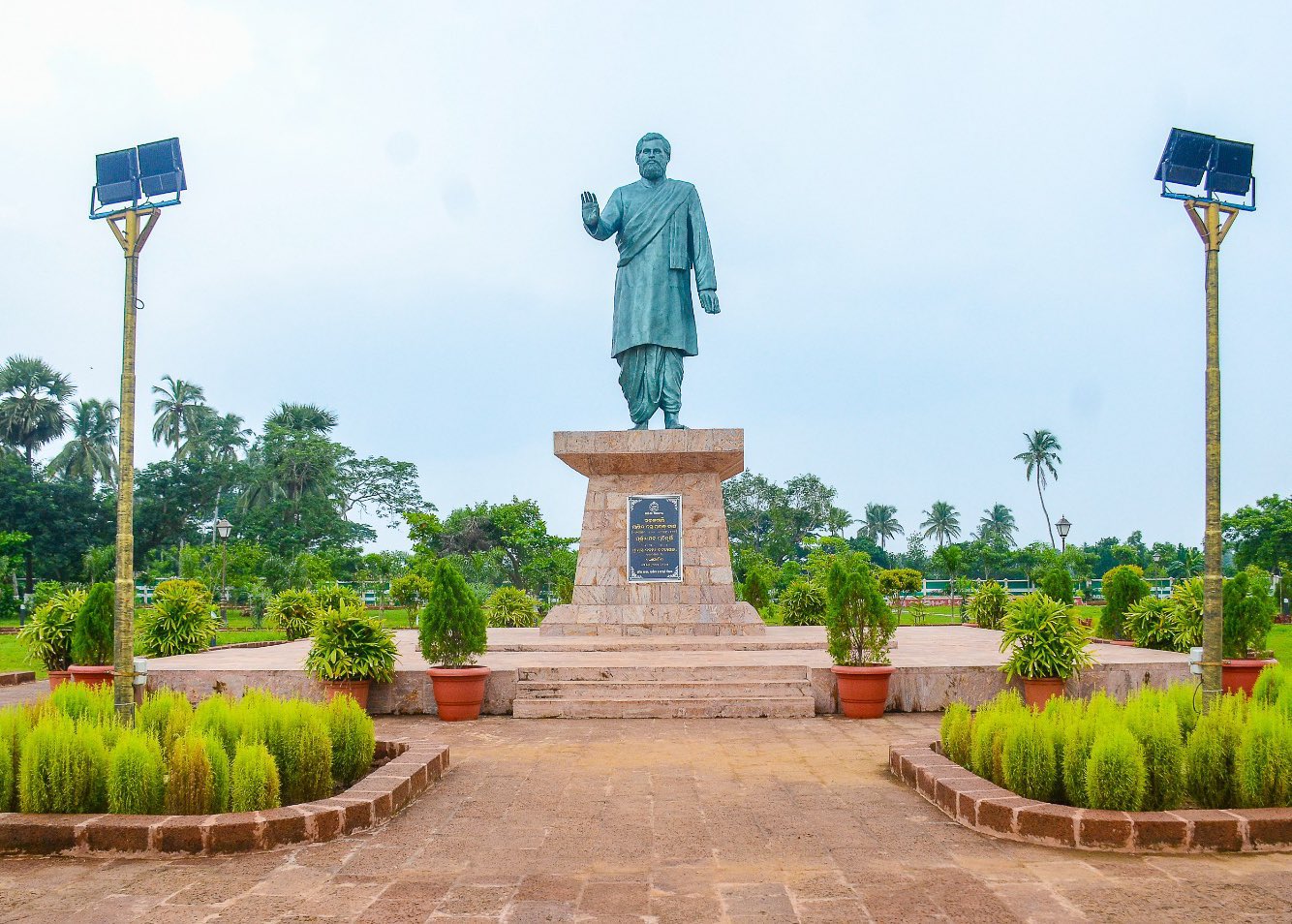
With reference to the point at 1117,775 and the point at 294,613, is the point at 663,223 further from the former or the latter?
the point at 1117,775

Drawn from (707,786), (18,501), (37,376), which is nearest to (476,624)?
(707,786)

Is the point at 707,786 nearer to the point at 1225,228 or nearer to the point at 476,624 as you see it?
the point at 476,624

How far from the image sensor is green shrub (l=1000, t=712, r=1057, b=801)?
4676 mm

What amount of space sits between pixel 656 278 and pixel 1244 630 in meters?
7.77

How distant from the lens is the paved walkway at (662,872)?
3.52m

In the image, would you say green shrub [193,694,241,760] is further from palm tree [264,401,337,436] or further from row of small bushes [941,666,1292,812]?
palm tree [264,401,337,436]

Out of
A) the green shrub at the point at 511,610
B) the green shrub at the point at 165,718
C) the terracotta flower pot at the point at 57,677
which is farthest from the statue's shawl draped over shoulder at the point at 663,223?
the green shrub at the point at 165,718

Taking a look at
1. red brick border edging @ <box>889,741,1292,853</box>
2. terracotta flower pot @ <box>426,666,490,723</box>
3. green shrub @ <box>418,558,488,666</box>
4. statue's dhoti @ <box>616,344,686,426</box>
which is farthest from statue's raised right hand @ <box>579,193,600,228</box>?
red brick border edging @ <box>889,741,1292,853</box>

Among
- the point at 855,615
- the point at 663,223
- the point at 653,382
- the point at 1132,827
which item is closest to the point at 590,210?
the point at 663,223

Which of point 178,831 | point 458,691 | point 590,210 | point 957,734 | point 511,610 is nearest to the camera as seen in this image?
point 178,831

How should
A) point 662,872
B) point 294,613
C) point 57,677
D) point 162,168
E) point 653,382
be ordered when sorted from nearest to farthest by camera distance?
point 662,872 < point 162,168 < point 57,677 < point 653,382 < point 294,613

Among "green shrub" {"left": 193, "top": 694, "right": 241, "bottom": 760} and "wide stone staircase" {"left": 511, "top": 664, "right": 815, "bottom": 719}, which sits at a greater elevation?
"green shrub" {"left": 193, "top": 694, "right": 241, "bottom": 760}

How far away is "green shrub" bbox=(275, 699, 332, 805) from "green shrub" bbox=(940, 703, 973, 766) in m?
3.35

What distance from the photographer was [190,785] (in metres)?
4.42
